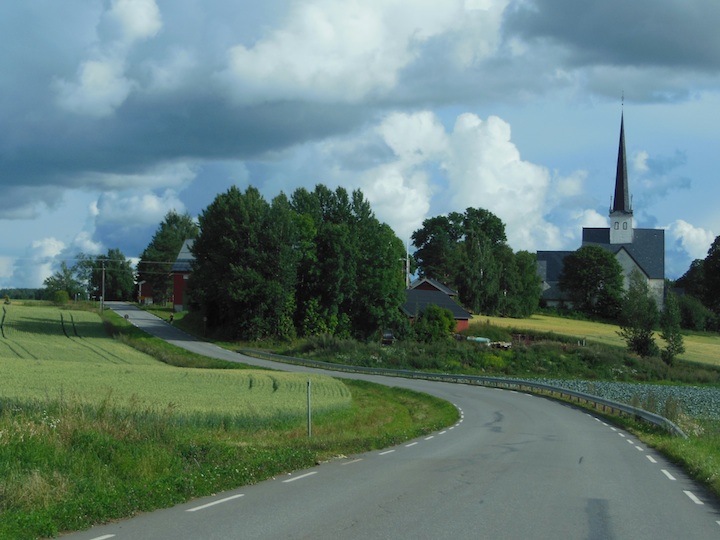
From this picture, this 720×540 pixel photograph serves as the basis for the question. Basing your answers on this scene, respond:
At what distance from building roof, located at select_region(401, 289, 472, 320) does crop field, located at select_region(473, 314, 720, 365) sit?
3406 millimetres

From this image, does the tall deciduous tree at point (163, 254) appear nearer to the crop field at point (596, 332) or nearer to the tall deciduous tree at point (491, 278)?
the tall deciduous tree at point (491, 278)

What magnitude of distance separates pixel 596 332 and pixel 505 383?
51107 mm

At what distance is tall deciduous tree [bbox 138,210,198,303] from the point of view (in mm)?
148625

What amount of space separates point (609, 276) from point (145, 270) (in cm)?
8234

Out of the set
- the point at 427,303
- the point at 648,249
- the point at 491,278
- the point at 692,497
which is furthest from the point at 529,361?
the point at 648,249

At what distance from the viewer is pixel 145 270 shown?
6014 inches

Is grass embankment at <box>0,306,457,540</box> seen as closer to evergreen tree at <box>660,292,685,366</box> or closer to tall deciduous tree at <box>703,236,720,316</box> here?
evergreen tree at <box>660,292,685,366</box>

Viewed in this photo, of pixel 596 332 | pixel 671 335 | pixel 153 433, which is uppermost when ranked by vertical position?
pixel 153 433

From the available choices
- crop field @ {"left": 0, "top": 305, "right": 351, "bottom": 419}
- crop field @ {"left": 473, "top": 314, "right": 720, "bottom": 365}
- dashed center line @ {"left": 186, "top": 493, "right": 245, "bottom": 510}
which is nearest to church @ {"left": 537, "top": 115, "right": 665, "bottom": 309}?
crop field @ {"left": 473, "top": 314, "right": 720, "bottom": 365}

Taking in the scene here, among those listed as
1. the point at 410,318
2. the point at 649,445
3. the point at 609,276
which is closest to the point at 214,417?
the point at 649,445

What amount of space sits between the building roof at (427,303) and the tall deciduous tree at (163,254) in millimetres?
63156

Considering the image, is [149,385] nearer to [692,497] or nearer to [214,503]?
[214,503]

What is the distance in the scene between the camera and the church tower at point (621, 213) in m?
152

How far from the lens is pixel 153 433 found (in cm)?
1487
